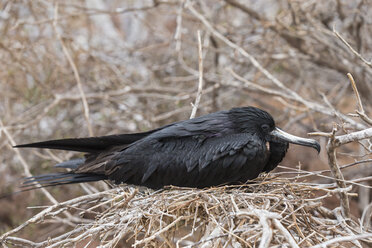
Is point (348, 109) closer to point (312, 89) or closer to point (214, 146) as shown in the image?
point (312, 89)

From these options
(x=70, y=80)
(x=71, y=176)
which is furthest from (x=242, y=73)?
(x=71, y=176)

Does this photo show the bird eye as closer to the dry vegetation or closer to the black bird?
the black bird

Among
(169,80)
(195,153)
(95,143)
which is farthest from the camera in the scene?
(169,80)

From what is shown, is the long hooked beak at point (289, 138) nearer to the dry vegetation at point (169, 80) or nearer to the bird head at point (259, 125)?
the bird head at point (259, 125)

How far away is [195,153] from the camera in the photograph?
2588mm

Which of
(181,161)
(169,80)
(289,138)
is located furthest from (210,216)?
(169,80)

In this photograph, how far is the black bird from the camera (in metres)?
2.51

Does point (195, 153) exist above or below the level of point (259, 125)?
below

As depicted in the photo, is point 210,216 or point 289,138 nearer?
point 210,216

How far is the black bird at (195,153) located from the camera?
8.25 ft

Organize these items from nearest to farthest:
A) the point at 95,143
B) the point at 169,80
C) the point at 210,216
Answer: the point at 210,216 → the point at 95,143 → the point at 169,80

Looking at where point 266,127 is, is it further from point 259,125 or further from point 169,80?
point 169,80

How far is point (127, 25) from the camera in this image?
7.50m

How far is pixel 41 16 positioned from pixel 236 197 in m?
3.72
